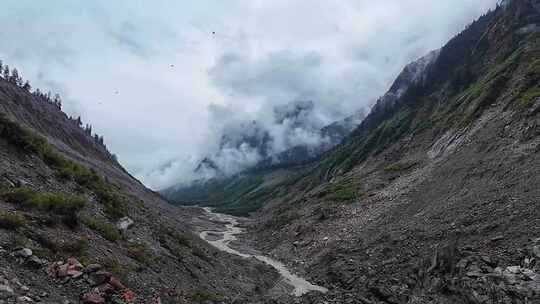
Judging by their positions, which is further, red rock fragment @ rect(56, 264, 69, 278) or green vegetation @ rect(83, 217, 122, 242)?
green vegetation @ rect(83, 217, 122, 242)

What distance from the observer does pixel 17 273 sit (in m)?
19.3

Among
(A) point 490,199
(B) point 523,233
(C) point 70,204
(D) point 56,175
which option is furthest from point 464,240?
(D) point 56,175

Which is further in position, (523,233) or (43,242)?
(523,233)

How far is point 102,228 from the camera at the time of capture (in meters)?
32.8

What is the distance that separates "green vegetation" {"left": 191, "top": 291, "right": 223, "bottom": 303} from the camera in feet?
105

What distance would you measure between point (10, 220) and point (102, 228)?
9.88 m

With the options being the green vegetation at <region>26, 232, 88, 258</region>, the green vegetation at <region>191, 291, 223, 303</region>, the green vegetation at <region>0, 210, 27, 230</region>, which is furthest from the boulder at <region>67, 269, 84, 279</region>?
the green vegetation at <region>191, 291, 223, 303</region>

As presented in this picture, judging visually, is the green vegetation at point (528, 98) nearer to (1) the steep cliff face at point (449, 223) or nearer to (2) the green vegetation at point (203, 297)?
Result: (1) the steep cliff face at point (449, 223)

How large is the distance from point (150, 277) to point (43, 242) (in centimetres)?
878

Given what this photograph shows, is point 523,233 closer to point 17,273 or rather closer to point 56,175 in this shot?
point 17,273

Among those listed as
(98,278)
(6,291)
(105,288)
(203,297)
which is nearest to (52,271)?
(98,278)

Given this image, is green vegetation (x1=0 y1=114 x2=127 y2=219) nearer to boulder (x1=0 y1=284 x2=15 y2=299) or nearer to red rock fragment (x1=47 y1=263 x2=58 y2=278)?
red rock fragment (x1=47 y1=263 x2=58 y2=278)

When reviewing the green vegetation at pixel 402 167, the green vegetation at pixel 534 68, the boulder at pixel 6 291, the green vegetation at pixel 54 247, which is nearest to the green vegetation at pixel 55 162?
the green vegetation at pixel 54 247

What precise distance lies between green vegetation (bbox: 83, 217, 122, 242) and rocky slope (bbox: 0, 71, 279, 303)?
0.08 metres
